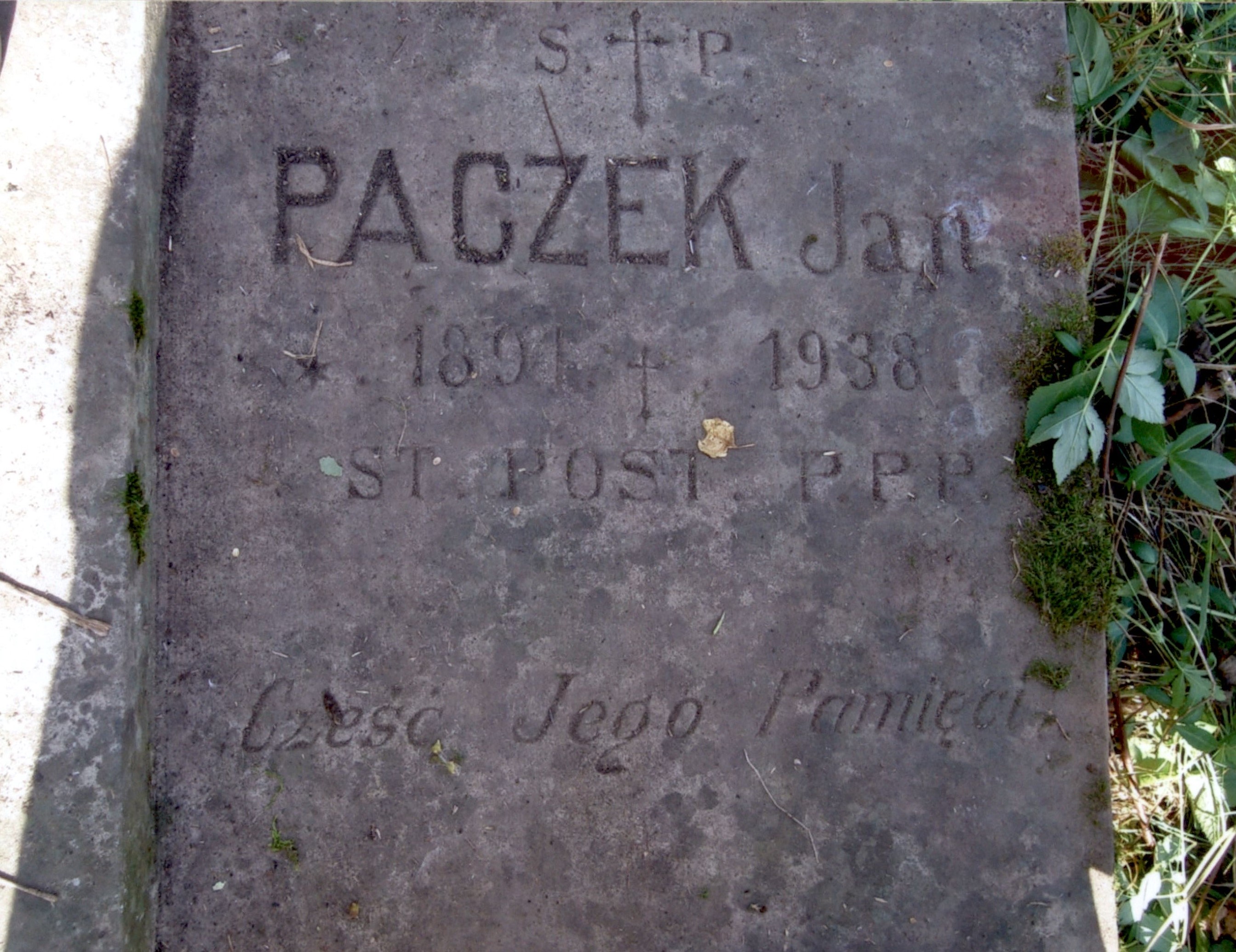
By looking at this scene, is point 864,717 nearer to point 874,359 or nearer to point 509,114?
point 874,359

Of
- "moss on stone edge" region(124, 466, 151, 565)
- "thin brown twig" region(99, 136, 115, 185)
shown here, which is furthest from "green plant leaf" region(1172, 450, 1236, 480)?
"thin brown twig" region(99, 136, 115, 185)

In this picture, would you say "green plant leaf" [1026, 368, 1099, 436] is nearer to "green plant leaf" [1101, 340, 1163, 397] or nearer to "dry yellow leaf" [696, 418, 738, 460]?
"green plant leaf" [1101, 340, 1163, 397]

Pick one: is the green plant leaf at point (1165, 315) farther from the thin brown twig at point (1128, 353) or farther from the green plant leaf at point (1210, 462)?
the green plant leaf at point (1210, 462)

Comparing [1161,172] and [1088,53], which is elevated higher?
[1088,53]

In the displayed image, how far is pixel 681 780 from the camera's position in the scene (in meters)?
2.25

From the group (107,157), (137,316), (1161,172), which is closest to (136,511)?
(137,316)

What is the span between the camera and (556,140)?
7.89ft

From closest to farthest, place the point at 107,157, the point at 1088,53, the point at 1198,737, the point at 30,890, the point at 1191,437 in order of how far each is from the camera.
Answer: the point at 30,890
the point at 107,157
the point at 1191,437
the point at 1198,737
the point at 1088,53

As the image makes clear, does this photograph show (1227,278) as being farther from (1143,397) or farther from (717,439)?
(717,439)

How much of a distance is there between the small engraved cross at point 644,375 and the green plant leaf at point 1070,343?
47.4 inches

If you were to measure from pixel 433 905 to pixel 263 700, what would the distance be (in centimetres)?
73

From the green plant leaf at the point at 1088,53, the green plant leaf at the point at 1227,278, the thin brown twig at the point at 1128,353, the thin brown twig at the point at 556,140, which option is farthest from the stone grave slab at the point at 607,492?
the green plant leaf at the point at 1227,278

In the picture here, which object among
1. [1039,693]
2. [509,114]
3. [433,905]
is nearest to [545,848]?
[433,905]

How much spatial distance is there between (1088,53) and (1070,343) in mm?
1072
